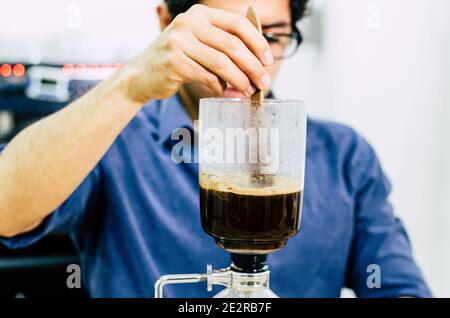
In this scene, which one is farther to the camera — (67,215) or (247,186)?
(67,215)

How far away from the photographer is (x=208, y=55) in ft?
2.48

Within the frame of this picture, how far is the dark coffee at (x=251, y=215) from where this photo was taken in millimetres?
703

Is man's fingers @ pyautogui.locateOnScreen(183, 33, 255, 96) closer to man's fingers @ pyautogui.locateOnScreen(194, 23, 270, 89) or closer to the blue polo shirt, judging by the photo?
man's fingers @ pyautogui.locateOnScreen(194, 23, 270, 89)

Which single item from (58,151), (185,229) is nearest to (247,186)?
(58,151)

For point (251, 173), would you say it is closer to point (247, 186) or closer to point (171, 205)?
point (247, 186)

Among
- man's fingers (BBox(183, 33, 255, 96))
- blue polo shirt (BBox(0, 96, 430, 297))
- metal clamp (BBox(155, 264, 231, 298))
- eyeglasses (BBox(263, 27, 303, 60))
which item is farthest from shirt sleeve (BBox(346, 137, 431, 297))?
man's fingers (BBox(183, 33, 255, 96))

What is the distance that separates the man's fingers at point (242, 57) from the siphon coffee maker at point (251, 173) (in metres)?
0.04

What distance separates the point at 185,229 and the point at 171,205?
0.07 meters

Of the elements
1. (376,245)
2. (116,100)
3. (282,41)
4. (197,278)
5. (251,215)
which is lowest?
(376,245)
